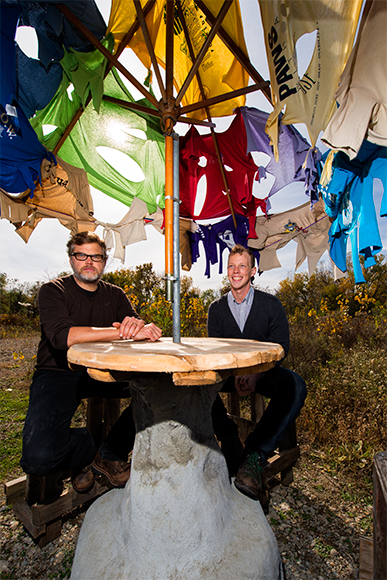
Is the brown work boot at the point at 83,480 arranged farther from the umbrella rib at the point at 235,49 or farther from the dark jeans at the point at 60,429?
the umbrella rib at the point at 235,49

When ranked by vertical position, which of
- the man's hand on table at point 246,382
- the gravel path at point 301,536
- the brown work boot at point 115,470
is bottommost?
the gravel path at point 301,536

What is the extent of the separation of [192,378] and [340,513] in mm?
1962

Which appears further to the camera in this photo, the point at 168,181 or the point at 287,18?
the point at 168,181

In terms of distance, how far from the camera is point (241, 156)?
3363 mm

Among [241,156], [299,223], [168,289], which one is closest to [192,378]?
[168,289]

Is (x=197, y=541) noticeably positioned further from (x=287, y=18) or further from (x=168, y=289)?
(x=287, y=18)

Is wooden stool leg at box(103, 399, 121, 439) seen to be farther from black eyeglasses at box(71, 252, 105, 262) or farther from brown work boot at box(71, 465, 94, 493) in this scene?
black eyeglasses at box(71, 252, 105, 262)

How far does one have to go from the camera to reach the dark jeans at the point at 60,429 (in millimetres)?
1607

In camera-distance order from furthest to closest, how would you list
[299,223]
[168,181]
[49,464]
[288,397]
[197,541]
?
[299,223]
[168,181]
[288,397]
[49,464]
[197,541]

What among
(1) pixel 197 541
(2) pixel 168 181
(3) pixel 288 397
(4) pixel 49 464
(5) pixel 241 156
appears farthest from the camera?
(5) pixel 241 156

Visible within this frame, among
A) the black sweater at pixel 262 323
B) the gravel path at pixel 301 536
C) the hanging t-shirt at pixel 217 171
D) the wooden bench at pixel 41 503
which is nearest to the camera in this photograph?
the gravel path at pixel 301 536

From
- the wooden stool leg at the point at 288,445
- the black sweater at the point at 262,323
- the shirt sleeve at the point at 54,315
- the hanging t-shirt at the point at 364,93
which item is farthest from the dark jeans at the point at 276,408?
the hanging t-shirt at the point at 364,93

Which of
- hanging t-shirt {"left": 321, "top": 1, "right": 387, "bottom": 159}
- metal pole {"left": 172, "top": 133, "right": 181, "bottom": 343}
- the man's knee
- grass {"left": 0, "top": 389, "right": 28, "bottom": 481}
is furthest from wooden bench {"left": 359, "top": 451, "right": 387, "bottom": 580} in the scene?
grass {"left": 0, "top": 389, "right": 28, "bottom": 481}

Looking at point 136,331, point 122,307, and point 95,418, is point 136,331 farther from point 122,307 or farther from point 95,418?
point 95,418
